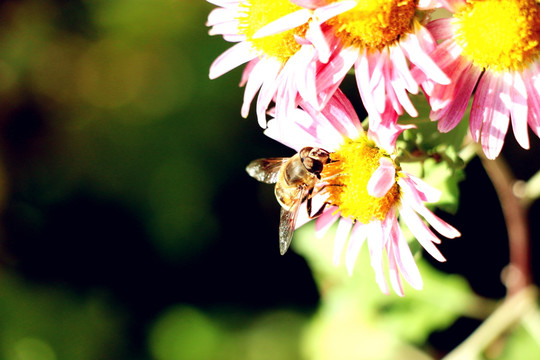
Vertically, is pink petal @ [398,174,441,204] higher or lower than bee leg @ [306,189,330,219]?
higher

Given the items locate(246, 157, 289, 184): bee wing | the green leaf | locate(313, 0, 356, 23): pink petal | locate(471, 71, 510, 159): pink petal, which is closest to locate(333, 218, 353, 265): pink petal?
locate(246, 157, 289, 184): bee wing

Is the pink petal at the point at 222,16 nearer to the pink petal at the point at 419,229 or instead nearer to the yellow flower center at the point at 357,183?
the yellow flower center at the point at 357,183

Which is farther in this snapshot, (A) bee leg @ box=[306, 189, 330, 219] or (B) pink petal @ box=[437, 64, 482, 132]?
(A) bee leg @ box=[306, 189, 330, 219]

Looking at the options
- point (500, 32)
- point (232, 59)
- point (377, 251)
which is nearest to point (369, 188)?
point (377, 251)

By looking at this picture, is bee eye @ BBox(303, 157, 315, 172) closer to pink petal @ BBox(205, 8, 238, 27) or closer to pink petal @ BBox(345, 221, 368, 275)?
pink petal @ BBox(345, 221, 368, 275)

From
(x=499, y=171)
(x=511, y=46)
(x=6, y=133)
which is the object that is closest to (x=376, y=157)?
(x=511, y=46)

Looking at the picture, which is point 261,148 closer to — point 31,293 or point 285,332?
point 285,332

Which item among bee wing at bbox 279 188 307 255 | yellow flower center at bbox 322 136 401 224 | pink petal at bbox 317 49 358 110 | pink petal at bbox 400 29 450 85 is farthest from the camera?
bee wing at bbox 279 188 307 255
